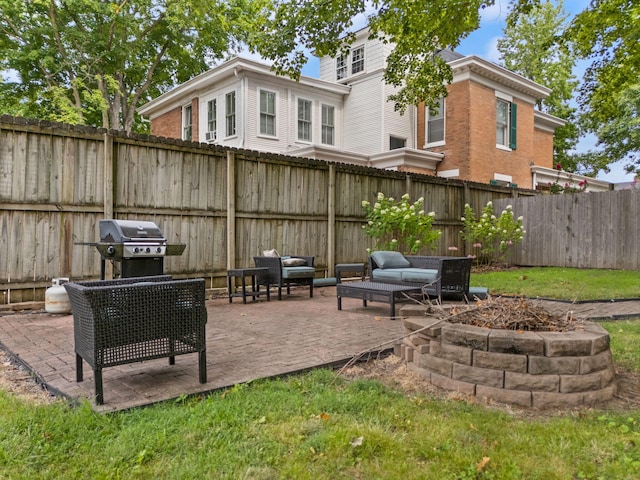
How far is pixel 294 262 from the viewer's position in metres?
7.82

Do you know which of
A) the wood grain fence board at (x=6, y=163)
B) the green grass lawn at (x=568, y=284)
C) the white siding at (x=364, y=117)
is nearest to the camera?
the wood grain fence board at (x=6, y=163)

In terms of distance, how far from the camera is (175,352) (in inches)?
121

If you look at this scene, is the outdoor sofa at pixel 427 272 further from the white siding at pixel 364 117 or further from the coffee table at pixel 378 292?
the white siding at pixel 364 117

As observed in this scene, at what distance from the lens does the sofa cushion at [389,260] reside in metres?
7.09

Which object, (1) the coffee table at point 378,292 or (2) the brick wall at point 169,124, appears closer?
(1) the coffee table at point 378,292

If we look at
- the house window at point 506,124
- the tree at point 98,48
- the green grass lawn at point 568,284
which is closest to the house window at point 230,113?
the tree at point 98,48

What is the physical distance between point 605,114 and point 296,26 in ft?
24.2

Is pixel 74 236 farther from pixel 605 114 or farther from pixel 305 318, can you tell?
pixel 605 114

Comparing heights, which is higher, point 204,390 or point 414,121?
point 414,121

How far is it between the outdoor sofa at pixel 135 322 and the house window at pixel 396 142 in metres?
14.1

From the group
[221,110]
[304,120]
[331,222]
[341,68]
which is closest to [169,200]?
[331,222]

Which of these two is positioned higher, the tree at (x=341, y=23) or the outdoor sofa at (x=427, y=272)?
the tree at (x=341, y=23)

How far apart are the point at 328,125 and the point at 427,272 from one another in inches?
433

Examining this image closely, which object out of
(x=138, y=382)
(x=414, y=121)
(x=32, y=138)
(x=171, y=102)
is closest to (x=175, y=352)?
(x=138, y=382)
